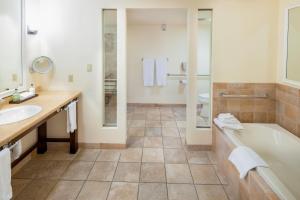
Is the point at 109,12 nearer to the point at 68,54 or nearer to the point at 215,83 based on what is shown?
the point at 68,54

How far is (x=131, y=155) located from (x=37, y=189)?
129 centimetres

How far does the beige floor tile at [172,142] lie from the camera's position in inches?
156

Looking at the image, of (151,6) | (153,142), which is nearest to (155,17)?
(151,6)

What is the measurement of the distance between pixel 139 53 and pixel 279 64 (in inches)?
148

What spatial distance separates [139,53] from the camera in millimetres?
6594

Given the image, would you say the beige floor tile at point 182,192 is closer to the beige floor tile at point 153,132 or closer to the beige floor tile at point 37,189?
the beige floor tile at point 37,189

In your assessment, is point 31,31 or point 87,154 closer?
point 31,31

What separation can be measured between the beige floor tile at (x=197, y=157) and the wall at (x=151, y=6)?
3.43ft

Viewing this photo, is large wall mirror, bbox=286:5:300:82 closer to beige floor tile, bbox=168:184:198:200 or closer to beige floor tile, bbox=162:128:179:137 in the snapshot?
beige floor tile, bbox=168:184:198:200

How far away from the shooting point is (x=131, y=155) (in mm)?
3609

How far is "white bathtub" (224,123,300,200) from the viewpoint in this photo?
8.40 ft

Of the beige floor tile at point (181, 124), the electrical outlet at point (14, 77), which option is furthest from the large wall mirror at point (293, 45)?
the electrical outlet at point (14, 77)

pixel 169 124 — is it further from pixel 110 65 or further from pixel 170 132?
pixel 110 65

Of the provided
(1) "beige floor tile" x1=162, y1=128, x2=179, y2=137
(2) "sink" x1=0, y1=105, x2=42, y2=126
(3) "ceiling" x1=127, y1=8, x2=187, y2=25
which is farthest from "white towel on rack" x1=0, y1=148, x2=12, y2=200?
(3) "ceiling" x1=127, y1=8, x2=187, y2=25
